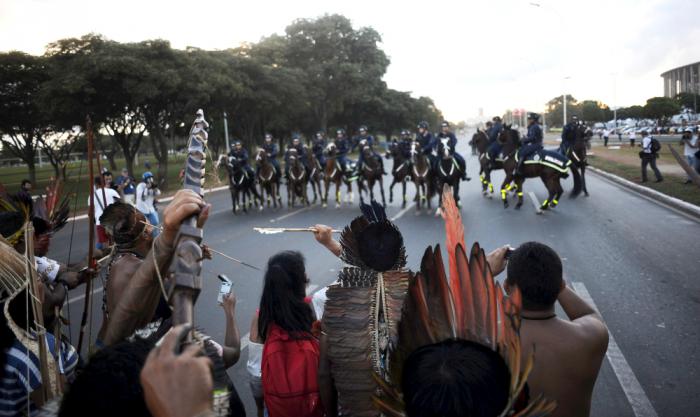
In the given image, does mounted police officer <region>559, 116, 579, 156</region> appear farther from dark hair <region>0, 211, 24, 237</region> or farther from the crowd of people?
dark hair <region>0, 211, 24, 237</region>

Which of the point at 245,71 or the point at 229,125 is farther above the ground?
the point at 245,71

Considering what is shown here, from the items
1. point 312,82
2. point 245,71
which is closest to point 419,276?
point 245,71

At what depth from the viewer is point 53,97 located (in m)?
20.1

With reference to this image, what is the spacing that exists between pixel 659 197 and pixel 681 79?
304 inches

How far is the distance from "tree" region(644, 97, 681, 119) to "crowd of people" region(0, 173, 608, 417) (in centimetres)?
590

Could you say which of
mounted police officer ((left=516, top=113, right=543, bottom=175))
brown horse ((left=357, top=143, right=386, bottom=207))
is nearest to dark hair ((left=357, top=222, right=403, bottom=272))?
mounted police officer ((left=516, top=113, right=543, bottom=175))

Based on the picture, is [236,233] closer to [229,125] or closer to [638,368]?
[638,368]

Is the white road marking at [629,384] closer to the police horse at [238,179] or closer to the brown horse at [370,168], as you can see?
the brown horse at [370,168]

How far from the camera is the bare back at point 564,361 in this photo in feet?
7.22

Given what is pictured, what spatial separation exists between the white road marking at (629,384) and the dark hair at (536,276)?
195 cm

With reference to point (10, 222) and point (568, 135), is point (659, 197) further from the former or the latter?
point (10, 222)

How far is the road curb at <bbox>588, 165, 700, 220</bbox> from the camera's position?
1152 centimetres

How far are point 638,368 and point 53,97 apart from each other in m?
21.8

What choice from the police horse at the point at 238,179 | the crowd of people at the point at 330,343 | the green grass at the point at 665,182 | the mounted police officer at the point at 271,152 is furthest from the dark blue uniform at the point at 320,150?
the crowd of people at the point at 330,343
